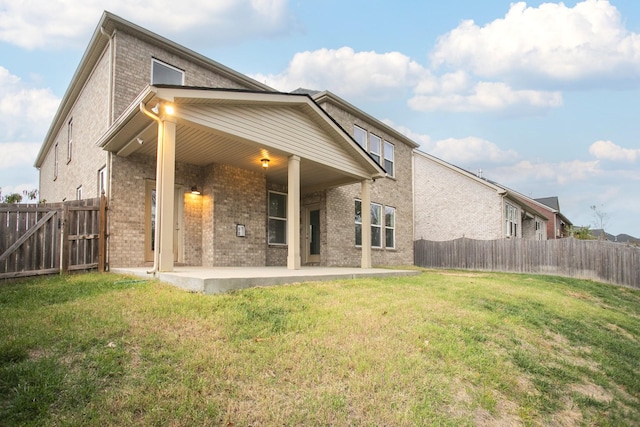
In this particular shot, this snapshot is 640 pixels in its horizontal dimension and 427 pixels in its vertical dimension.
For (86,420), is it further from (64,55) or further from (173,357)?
(64,55)

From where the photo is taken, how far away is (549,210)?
3159cm

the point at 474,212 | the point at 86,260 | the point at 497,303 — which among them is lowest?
the point at 497,303

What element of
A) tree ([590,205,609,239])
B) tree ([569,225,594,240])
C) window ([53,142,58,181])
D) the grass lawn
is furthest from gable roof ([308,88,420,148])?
tree ([590,205,609,239])

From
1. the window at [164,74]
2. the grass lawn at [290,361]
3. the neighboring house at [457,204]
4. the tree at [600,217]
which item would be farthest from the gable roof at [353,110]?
the tree at [600,217]

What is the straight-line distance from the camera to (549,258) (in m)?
16.7

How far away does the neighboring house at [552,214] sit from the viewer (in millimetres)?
31562

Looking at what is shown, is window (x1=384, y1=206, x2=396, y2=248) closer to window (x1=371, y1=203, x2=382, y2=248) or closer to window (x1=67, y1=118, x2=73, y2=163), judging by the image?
window (x1=371, y1=203, x2=382, y2=248)

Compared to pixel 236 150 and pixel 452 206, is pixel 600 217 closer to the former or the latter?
pixel 452 206

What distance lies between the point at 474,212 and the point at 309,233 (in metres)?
10.8

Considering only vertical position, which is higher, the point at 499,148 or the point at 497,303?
the point at 499,148

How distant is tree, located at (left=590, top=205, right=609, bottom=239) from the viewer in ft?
115

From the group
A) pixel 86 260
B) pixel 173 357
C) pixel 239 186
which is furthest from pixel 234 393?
pixel 239 186

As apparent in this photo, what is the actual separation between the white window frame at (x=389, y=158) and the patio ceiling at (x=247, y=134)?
5066 mm


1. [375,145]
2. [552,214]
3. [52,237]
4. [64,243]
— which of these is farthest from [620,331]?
[552,214]
